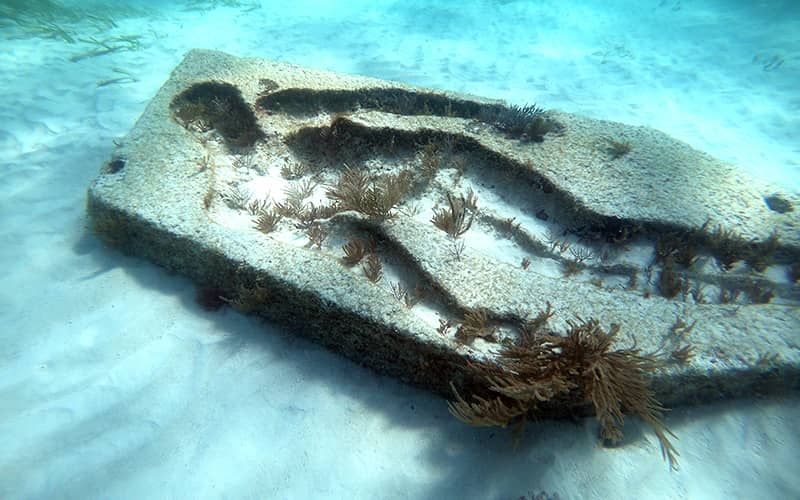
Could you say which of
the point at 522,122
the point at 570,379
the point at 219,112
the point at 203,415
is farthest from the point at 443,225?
the point at 219,112

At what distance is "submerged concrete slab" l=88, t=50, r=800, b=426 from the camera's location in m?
3.77

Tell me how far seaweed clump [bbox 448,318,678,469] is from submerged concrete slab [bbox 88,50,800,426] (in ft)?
0.69

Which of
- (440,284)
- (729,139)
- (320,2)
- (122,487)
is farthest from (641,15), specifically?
(122,487)

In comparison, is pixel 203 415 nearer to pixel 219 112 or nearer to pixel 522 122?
pixel 219 112

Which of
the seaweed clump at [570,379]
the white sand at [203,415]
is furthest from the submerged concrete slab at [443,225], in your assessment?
the white sand at [203,415]

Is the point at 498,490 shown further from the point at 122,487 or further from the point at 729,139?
the point at 729,139

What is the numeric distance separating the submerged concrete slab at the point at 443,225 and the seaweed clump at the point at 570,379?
212mm

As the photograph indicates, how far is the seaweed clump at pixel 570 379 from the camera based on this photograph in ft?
10.1

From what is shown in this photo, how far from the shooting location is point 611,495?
3240 mm

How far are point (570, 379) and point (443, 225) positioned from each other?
2.36 meters

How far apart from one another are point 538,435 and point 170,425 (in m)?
3.67

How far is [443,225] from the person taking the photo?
4.81m

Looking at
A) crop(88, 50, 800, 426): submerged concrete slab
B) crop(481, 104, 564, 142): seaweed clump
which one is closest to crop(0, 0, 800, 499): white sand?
crop(88, 50, 800, 426): submerged concrete slab

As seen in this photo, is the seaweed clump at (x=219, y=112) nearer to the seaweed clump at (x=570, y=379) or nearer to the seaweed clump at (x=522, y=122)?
the seaweed clump at (x=522, y=122)
